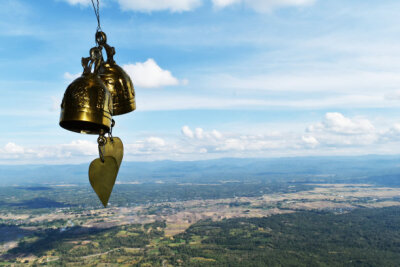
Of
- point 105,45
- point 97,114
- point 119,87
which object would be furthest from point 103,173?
point 105,45

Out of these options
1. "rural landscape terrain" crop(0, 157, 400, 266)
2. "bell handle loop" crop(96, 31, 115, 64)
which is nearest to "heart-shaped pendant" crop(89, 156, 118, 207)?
"bell handle loop" crop(96, 31, 115, 64)

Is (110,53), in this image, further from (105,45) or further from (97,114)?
(97,114)

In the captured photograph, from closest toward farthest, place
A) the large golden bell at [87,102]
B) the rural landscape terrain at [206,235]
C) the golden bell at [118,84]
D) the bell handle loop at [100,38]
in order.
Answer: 1. the large golden bell at [87,102]
2. the bell handle loop at [100,38]
3. the golden bell at [118,84]
4. the rural landscape terrain at [206,235]

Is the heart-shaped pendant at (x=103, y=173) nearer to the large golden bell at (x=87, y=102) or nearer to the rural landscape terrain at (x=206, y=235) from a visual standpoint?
the large golden bell at (x=87, y=102)

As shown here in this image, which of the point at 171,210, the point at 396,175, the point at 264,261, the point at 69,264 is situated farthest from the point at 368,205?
the point at 396,175

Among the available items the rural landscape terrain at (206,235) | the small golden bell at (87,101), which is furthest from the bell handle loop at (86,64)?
the rural landscape terrain at (206,235)

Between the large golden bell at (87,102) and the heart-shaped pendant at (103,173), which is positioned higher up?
the large golden bell at (87,102)
